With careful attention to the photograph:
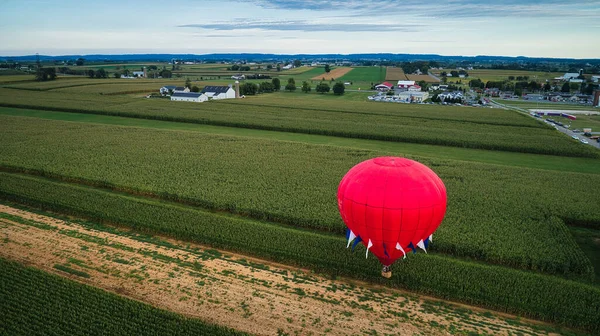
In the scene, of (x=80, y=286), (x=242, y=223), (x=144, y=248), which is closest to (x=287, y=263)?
(x=242, y=223)

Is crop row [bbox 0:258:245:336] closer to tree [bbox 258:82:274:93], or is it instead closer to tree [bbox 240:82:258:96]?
tree [bbox 240:82:258:96]

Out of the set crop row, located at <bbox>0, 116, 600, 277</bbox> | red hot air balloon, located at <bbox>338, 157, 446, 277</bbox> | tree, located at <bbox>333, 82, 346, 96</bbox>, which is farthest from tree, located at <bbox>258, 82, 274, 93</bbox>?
red hot air balloon, located at <bbox>338, 157, 446, 277</bbox>

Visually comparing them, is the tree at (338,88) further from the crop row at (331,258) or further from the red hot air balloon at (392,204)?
the red hot air balloon at (392,204)

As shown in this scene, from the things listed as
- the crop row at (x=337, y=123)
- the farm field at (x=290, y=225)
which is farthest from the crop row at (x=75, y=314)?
the crop row at (x=337, y=123)

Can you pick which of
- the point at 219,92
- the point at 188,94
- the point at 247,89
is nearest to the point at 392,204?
the point at 188,94

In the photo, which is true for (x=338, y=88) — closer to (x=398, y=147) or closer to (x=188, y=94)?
(x=188, y=94)

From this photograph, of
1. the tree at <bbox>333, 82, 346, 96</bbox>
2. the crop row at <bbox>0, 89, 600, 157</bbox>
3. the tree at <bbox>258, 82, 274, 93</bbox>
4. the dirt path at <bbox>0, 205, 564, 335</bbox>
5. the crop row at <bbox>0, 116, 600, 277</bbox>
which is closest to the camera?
the dirt path at <bbox>0, 205, 564, 335</bbox>
